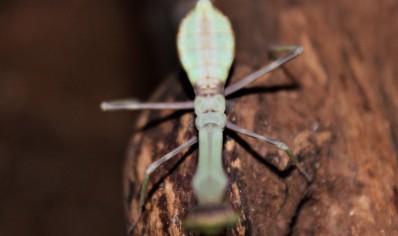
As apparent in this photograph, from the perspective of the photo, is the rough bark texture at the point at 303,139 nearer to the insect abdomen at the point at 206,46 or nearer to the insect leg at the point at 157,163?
the insect leg at the point at 157,163

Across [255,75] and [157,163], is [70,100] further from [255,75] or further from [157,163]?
[255,75]

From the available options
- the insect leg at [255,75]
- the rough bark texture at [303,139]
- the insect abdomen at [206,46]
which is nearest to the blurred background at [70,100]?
the rough bark texture at [303,139]

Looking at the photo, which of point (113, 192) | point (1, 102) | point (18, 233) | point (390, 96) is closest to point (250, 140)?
point (390, 96)

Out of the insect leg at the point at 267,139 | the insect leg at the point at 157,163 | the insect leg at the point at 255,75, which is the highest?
the insect leg at the point at 255,75

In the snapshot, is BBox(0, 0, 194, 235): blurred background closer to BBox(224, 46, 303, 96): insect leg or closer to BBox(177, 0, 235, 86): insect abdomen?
BBox(177, 0, 235, 86): insect abdomen

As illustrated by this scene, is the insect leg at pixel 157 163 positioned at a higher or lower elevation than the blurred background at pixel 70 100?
lower

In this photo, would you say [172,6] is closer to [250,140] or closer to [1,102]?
[1,102]
